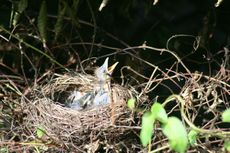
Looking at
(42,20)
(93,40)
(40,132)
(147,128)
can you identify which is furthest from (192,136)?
(42,20)

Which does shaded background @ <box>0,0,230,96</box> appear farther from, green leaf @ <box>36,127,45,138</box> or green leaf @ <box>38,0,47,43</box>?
green leaf @ <box>36,127,45,138</box>

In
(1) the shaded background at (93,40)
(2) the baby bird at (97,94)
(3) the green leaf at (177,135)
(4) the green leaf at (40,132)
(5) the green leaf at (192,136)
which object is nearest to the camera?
(3) the green leaf at (177,135)

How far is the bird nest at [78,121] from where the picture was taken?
181 cm

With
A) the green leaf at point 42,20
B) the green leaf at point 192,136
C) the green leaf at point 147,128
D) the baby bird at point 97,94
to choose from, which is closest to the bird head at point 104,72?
the baby bird at point 97,94

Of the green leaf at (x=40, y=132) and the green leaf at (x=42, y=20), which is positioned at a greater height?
the green leaf at (x=42, y=20)

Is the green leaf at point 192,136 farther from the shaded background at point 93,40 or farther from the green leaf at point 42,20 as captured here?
the green leaf at point 42,20

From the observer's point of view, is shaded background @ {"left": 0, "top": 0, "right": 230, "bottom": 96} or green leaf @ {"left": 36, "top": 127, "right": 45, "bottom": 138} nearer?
green leaf @ {"left": 36, "top": 127, "right": 45, "bottom": 138}

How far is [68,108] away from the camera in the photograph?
1952mm

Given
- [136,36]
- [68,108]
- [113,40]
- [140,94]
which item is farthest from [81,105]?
[136,36]

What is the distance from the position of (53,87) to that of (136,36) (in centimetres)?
66

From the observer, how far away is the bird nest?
5.93 ft

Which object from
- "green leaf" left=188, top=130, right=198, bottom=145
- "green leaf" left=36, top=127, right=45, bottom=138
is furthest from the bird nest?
"green leaf" left=188, top=130, right=198, bottom=145

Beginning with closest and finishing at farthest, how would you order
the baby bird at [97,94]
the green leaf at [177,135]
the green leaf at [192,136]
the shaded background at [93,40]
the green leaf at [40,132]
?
the green leaf at [177,135] → the green leaf at [192,136] → the green leaf at [40,132] → the baby bird at [97,94] → the shaded background at [93,40]

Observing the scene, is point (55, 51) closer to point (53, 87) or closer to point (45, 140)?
point (53, 87)
